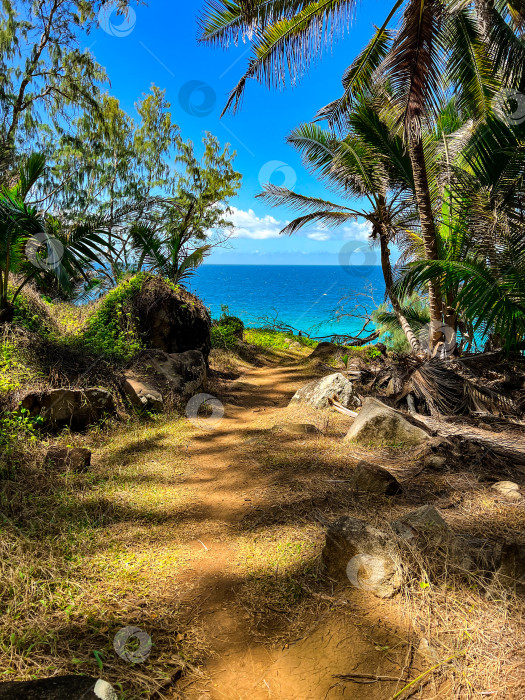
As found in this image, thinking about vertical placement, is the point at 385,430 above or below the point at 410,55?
below

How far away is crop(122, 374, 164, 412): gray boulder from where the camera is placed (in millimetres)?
5957

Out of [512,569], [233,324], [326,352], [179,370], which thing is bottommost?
[512,569]

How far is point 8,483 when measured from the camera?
359cm

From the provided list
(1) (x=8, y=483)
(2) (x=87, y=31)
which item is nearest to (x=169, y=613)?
(1) (x=8, y=483)

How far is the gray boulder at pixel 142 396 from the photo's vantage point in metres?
5.96

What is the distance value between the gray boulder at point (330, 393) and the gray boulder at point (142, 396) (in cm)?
226

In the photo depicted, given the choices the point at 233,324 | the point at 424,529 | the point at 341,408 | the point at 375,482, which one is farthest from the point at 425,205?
the point at 233,324

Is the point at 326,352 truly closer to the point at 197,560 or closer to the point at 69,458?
the point at 69,458

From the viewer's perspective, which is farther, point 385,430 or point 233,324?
point 233,324

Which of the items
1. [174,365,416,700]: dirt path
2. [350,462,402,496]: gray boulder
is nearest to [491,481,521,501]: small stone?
[350,462,402,496]: gray boulder

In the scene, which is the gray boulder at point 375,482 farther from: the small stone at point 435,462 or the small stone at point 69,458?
the small stone at point 69,458

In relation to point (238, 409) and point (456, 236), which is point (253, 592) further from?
point (456, 236)

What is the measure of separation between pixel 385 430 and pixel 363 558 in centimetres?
251

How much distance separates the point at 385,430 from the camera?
484 cm
